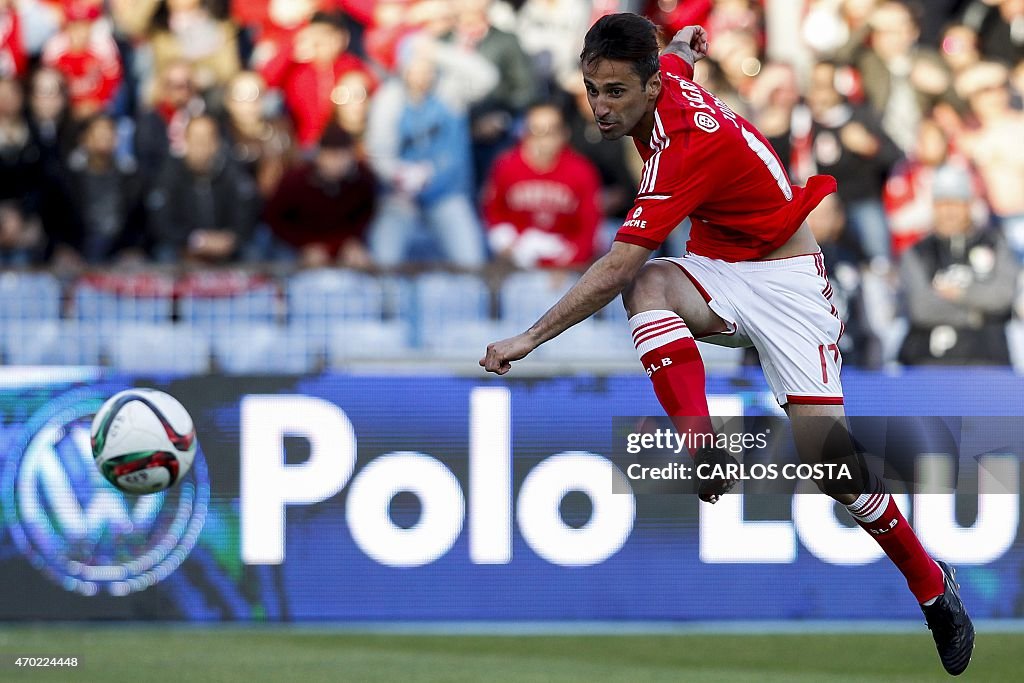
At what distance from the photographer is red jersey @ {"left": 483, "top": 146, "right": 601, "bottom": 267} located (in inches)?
497

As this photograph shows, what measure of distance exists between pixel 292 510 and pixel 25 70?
5122 mm

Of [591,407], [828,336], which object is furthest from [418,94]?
[828,336]

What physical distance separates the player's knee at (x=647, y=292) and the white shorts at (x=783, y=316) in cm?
19

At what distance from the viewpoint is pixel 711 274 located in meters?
7.60

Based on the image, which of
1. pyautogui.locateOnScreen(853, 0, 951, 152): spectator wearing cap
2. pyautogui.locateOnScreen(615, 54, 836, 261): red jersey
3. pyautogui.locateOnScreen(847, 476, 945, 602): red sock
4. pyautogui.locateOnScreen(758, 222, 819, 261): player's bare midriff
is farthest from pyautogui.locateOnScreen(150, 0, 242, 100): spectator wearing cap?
pyautogui.locateOnScreen(847, 476, 945, 602): red sock

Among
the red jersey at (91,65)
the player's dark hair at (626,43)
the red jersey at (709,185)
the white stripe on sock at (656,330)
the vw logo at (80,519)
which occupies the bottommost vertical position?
the vw logo at (80,519)

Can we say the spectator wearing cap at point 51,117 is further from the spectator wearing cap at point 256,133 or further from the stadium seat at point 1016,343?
the stadium seat at point 1016,343

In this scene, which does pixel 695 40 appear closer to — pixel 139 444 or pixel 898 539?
pixel 898 539

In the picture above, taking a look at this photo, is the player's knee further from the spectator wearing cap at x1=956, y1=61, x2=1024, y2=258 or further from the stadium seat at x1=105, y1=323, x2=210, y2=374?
the spectator wearing cap at x1=956, y1=61, x2=1024, y2=258

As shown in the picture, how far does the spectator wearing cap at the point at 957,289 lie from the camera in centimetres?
1204

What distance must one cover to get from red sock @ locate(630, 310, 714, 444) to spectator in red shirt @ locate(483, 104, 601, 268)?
525 centimetres

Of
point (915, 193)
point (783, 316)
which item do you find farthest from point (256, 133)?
point (783, 316)

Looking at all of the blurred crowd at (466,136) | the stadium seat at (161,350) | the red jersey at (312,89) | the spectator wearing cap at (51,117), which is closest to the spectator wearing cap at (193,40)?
the blurred crowd at (466,136)

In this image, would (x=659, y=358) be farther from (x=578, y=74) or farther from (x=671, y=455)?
(x=578, y=74)
